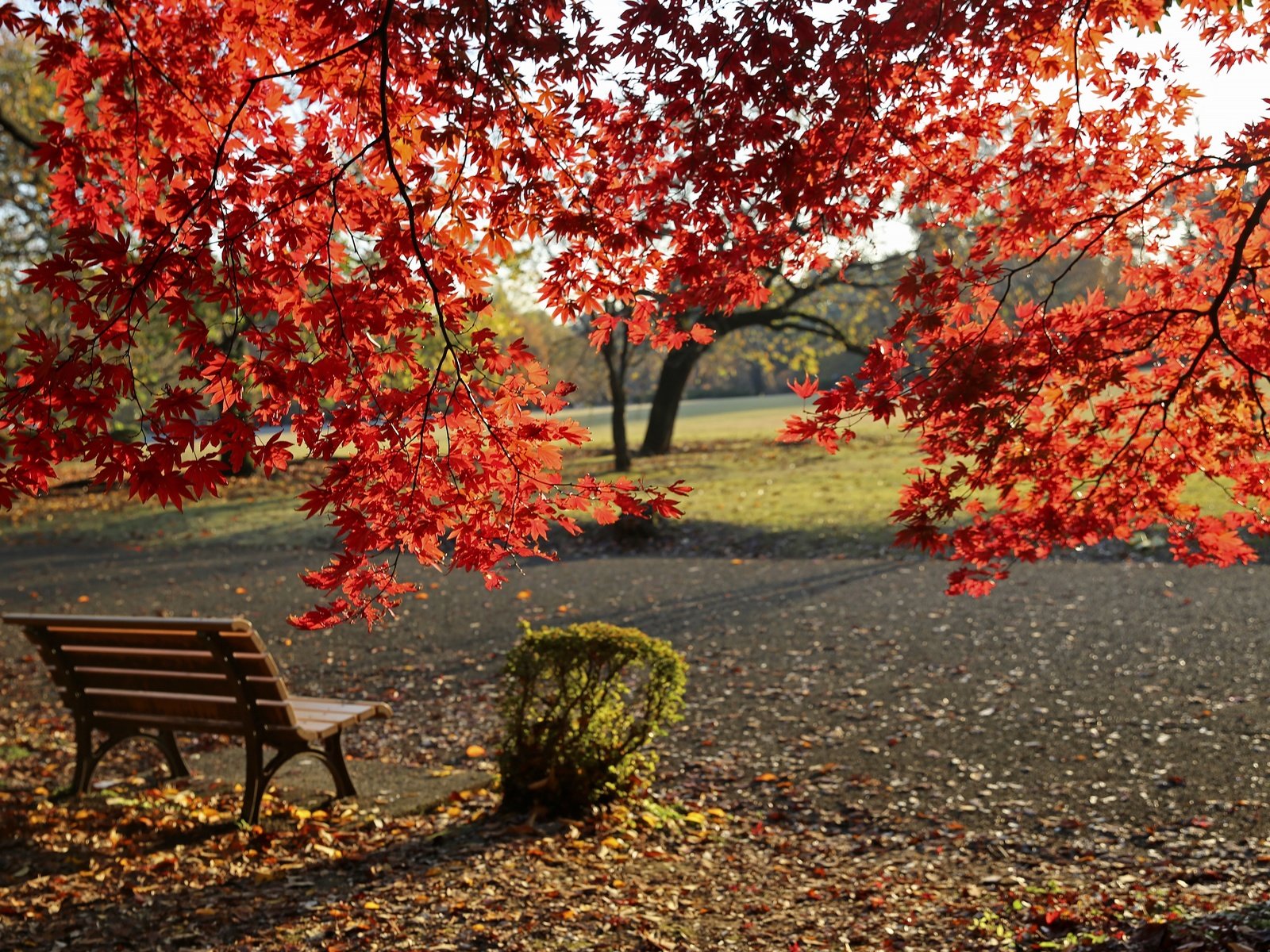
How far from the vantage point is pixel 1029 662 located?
8.12 meters

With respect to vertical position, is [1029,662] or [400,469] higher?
[400,469]

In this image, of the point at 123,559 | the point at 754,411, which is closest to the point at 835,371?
the point at 754,411

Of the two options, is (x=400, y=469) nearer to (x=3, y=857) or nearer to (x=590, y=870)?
(x=590, y=870)

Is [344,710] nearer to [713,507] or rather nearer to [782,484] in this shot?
[713,507]

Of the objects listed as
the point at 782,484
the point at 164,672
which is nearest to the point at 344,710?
the point at 164,672

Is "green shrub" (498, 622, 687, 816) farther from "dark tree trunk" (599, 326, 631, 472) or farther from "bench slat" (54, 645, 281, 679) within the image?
"dark tree trunk" (599, 326, 631, 472)

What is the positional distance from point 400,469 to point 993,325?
2.24 metres

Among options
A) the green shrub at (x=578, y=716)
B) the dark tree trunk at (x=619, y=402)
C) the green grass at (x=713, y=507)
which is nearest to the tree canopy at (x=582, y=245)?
the green shrub at (x=578, y=716)

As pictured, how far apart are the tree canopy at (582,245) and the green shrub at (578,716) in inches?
50.9

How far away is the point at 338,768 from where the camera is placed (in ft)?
19.1

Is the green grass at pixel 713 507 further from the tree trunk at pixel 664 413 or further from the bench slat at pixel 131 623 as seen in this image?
the bench slat at pixel 131 623

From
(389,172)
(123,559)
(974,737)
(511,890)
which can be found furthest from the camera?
(123,559)

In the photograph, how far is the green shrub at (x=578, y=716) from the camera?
5.36 metres

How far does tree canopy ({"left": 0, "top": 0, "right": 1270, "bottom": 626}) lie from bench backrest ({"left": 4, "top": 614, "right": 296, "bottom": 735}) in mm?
1612
